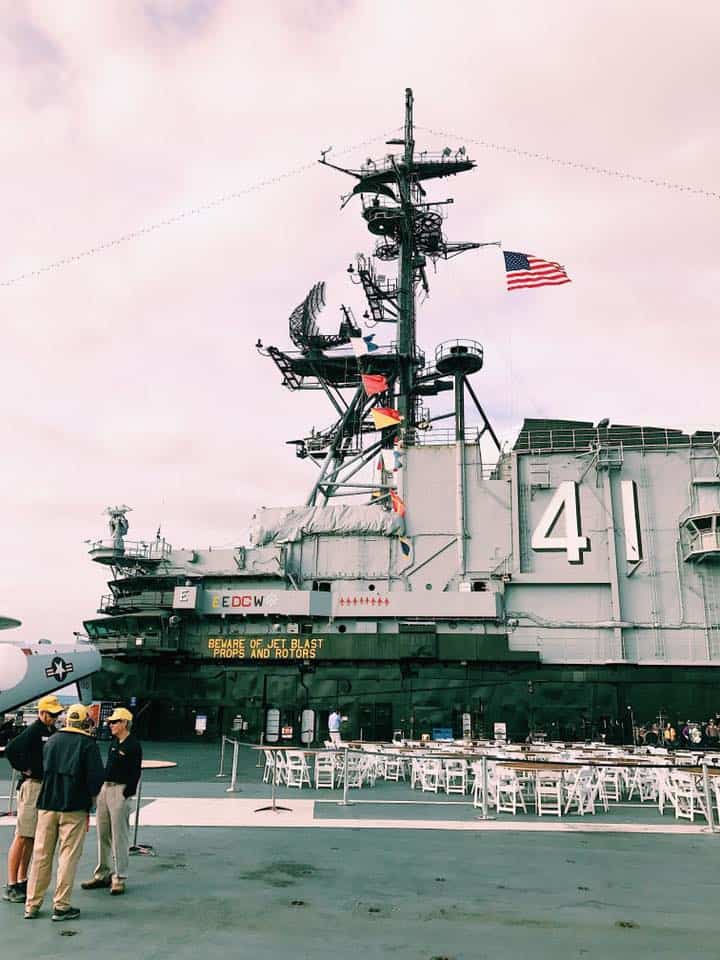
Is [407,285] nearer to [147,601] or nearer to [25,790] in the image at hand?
[147,601]

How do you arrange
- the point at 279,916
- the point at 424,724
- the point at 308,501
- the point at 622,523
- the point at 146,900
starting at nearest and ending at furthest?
the point at 279,916
the point at 146,900
the point at 424,724
the point at 622,523
the point at 308,501

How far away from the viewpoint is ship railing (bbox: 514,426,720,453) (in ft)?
91.4

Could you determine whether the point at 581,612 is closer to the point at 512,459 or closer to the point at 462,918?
the point at 512,459

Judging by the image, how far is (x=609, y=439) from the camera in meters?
28.7

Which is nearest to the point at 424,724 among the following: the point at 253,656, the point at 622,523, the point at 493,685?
the point at 493,685

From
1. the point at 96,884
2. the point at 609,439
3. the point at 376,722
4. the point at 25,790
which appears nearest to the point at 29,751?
the point at 25,790

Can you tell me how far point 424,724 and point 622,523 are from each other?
10.6 m

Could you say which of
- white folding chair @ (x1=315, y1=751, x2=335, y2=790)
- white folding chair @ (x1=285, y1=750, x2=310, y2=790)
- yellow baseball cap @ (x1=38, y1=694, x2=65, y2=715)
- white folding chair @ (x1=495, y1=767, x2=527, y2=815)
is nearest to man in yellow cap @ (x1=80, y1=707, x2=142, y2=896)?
yellow baseball cap @ (x1=38, y1=694, x2=65, y2=715)

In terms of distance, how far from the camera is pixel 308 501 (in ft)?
104

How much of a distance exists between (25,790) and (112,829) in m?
0.91

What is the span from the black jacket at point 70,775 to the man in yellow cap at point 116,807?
2.78 ft

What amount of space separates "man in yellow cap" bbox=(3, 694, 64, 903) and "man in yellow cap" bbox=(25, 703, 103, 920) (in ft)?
1.71

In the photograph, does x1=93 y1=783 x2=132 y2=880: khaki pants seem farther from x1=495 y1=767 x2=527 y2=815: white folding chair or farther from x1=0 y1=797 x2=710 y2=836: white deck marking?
x1=495 y1=767 x2=527 y2=815: white folding chair

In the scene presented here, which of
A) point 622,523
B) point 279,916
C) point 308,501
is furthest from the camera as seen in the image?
point 308,501
